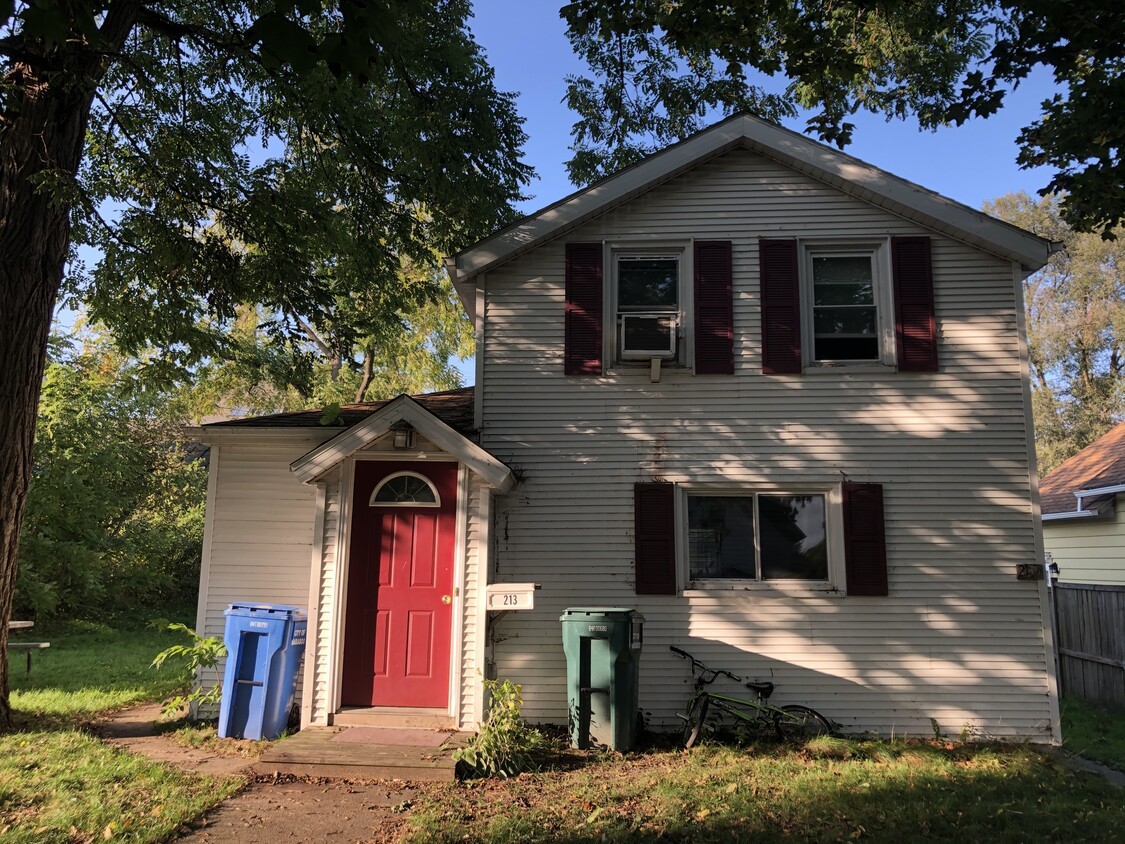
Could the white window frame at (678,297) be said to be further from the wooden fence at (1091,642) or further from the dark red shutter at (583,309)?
the wooden fence at (1091,642)

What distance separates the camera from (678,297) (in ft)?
28.2

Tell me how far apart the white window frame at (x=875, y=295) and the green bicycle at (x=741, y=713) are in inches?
139

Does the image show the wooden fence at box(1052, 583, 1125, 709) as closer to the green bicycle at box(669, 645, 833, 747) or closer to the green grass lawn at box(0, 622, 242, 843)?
the green bicycle at box(669, 645, 833, 747)

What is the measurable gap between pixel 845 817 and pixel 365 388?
19483 mm

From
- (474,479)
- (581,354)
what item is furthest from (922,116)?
(474,479)

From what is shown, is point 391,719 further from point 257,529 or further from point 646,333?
point 646,333

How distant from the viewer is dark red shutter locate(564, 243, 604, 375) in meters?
8.42

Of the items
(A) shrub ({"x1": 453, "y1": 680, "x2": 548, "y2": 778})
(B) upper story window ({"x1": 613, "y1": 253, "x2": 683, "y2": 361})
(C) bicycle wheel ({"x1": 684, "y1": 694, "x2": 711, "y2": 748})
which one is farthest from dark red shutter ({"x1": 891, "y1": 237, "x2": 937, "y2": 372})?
(A) shrub ({"x1": 453, "y1": 680, "x2": 548, "y2": 778})

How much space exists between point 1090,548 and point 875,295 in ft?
28.9

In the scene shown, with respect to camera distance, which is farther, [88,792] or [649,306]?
[649,306]

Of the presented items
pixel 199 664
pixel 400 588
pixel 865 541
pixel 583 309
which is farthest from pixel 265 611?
pixel 865 541

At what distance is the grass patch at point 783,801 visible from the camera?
16.3 feet

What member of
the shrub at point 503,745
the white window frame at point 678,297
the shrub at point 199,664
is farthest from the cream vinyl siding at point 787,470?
the shrub at point 199,664

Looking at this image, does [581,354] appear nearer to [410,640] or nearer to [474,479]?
[474,479]
